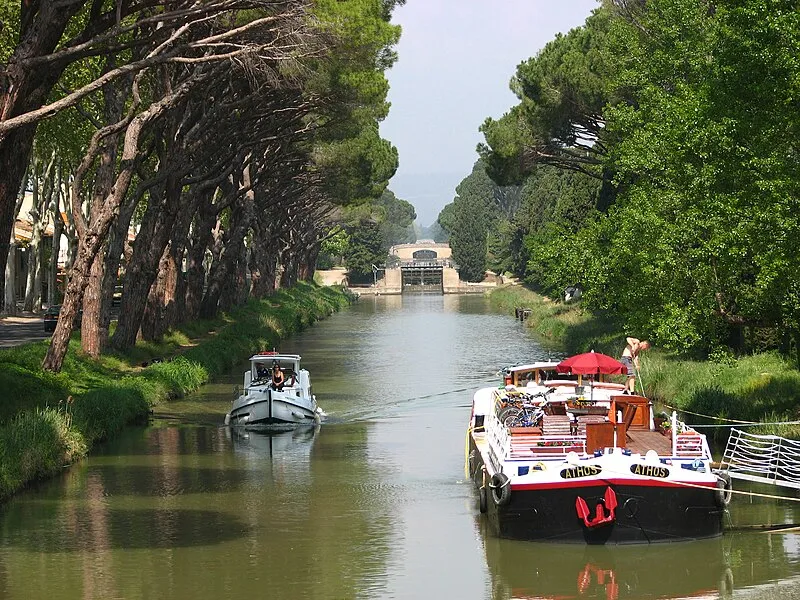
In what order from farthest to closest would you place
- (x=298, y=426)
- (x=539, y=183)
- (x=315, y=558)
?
A: 1. (x=539, y=183)
2. (x=298, y=426)
3. (x=315, y=558)

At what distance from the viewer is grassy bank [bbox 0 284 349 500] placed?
26.2m

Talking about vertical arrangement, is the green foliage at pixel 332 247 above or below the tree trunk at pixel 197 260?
above

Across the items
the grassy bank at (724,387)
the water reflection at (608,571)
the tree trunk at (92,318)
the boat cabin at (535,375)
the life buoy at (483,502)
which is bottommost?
the water reflection at (608,571)

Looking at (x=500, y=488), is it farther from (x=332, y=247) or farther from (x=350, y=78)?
(x=332, y=247)

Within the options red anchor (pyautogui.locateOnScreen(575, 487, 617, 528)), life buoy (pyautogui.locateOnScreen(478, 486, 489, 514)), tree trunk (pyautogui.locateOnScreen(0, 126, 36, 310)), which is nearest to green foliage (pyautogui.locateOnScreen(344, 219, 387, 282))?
tree trunk (pyautogui.locateOnScreen(0, 126, 36, 310))

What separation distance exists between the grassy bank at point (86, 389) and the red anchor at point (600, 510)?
1030cm

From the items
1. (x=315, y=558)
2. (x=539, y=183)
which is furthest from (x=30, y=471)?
(x=539, y=183)

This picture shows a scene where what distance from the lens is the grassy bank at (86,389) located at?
26.2 m

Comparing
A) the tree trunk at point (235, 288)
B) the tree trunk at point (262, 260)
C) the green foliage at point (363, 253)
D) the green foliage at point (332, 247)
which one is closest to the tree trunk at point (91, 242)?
the tree trunk at point (235, 288)

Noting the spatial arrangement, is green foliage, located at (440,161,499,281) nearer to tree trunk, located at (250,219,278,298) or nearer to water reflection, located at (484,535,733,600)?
tree trunk, located at (250,219,278,298)

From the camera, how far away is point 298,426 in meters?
35.6

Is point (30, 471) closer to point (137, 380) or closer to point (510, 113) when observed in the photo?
point (137, 380)

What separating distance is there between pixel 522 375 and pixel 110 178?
41.0 feet

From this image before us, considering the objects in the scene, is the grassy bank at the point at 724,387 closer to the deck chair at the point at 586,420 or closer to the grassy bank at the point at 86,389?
the deck chair at the point at 586,420
